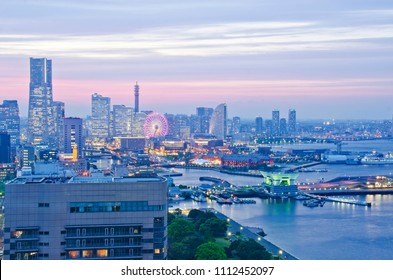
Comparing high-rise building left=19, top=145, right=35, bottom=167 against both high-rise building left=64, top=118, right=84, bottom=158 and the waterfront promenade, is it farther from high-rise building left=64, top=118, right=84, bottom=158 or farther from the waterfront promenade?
the waterfront promenade

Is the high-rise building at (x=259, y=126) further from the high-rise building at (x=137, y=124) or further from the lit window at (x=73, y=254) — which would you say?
the lit window at (x=73, y=254)

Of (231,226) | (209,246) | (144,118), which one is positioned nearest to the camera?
(209,246)

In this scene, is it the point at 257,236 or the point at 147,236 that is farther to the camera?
the point at 257,236

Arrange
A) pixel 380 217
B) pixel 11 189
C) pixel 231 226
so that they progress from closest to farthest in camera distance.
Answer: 1. pixel 11 189
2. pixel 231 226
3. pixel 380 217

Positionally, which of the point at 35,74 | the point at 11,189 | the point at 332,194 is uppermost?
the point at 35,74

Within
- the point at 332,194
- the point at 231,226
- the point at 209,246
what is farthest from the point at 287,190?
the point at 209,246

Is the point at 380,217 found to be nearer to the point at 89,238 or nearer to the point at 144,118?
the point at 89,238

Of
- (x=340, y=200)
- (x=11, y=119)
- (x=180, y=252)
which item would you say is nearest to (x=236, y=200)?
(x=340, y=200)

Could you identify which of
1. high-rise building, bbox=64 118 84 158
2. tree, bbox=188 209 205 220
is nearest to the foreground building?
tree, bbox=188 209 205 220

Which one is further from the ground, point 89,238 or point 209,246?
point 89,238
